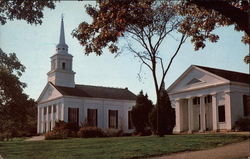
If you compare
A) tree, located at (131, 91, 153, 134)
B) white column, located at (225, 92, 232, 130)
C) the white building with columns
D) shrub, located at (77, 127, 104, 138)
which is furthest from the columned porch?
shrub, located at (77, 127, 104, 138)

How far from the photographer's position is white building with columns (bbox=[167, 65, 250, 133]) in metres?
22.1

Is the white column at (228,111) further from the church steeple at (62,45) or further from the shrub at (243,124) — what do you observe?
the church steeple at (62,45)

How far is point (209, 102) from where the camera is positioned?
81.5 ft

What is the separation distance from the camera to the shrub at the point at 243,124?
67.2ft

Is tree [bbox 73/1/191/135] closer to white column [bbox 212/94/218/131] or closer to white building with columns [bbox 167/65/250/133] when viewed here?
white building with columns [bbox 167/65/250/133]

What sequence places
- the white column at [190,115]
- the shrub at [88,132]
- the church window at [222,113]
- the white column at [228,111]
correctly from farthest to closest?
1. the white column at [190,115]
2. the church window at [222,113]
3. the white column at [228,111]
4. the shrub at [88,132]

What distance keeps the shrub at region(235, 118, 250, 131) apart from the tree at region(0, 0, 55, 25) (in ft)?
58.1

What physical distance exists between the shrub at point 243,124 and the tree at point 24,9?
17701 millimetres

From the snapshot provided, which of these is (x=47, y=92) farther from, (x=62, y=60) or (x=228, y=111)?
(x=228, y=111)

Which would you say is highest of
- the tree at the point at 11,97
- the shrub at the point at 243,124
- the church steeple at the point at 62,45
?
the church steeple at the point at 62,45

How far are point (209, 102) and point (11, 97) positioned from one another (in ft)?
67.2

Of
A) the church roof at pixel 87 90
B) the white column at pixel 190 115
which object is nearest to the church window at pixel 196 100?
the white column at pixel 190 115

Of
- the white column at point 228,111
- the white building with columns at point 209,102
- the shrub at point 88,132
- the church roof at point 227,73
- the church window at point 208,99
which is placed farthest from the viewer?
the church window at point 208,99

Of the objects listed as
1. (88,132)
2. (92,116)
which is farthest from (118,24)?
(92,116)
